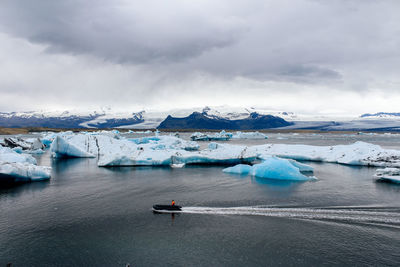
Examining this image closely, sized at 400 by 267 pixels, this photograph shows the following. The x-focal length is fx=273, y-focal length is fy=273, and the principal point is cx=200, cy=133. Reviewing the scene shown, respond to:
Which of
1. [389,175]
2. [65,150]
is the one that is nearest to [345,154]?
[389,175]

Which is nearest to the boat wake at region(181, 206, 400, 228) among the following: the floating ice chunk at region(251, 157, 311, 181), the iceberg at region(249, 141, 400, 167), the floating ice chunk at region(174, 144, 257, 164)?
the floating ice chunk at region(251, 157, 311, 181)

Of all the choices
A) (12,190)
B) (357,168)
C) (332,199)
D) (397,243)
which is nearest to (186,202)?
(332,199)

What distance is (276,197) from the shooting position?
11.5 metres

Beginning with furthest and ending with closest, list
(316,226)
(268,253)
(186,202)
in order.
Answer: (186,202), (316,226), (268,253)

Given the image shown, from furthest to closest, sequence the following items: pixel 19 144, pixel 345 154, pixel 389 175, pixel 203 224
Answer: pixel 19 144 < pixel 345 154 < pixel 389 175 < pixel 203 224

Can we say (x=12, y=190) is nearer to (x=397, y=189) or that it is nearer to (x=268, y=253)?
(x=268, y=253)

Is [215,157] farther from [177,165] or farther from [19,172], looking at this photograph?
[19,172]

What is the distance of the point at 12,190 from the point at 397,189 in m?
18.3

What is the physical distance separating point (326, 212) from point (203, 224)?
446 centimetres

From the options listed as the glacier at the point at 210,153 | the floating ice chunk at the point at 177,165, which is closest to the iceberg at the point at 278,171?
the glacier at the point at 210,153

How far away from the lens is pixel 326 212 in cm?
964

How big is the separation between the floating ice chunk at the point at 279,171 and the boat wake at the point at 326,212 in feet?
16.3

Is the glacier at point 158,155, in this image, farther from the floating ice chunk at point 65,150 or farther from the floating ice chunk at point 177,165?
the floating ice chunk at point 177,165

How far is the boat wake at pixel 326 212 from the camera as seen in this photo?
903 cm
